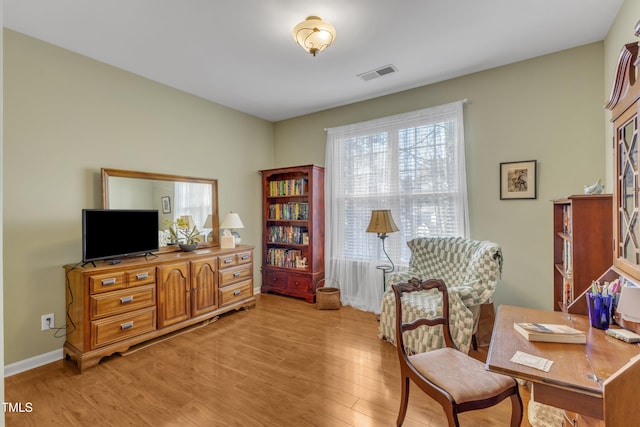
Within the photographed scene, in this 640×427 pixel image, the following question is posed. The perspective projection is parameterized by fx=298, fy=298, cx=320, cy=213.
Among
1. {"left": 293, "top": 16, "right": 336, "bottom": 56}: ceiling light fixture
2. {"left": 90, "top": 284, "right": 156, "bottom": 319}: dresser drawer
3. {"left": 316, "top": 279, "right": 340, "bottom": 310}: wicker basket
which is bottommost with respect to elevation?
{"left": 316, "top": 279, "right": 340, "bottom": 310}: wicker basket

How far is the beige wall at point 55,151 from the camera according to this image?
7.97 ft

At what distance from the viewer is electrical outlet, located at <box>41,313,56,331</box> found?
2572 millimetres

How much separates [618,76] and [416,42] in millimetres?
1676

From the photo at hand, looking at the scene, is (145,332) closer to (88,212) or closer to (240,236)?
(88,212)

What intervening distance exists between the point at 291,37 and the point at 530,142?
2.51 m

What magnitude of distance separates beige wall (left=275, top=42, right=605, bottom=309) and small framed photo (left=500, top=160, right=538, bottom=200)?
0.06 metres

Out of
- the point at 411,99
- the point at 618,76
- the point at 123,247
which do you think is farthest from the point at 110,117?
the point at 618,76

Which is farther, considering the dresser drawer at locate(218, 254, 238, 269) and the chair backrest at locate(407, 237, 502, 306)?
the dresser drawer at locate(218, 254, 238, 269)

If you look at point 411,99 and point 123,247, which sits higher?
point 411,99

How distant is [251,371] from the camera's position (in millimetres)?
2391

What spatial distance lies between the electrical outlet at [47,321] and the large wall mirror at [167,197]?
0.95 metres

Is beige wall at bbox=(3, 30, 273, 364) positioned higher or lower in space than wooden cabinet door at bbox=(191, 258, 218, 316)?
higher

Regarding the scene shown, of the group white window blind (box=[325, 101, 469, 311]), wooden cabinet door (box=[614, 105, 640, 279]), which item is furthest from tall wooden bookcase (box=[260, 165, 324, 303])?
wooden cabinet door (box=[614, 105, 640, 279])

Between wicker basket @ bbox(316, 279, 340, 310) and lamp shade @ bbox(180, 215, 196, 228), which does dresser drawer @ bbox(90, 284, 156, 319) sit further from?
wicker basket @ bbox(316, 279, 340, 310)
